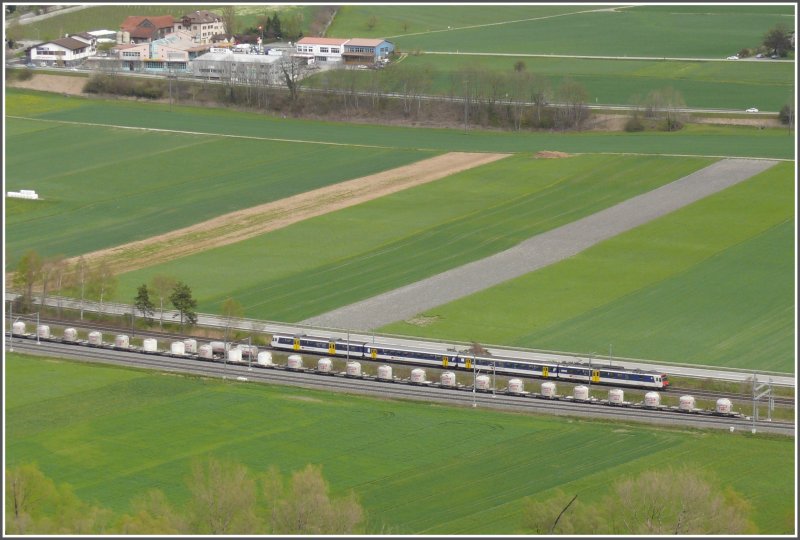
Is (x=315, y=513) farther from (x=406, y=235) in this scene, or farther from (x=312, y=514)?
(x=406, y=235)

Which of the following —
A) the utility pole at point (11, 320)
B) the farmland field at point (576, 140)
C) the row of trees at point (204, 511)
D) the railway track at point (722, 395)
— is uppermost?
the farmland field at point (576, 140)

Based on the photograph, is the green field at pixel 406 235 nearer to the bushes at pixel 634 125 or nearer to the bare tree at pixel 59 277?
the bare tree at pixel 59 277

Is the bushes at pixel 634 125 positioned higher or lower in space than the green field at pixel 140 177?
higher

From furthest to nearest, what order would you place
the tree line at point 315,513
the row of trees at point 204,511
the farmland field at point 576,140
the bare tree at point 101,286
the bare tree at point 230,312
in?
the farmland field at point 576,140 → the bare tree at point 101,286 → the bare tree at point 230,312 → the tree line at point 315,513 → the row of trees at point 204,511

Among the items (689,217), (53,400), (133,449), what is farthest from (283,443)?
(689,217)

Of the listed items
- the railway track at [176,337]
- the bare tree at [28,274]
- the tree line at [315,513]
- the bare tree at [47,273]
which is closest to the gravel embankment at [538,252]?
the railway track at [176,337]

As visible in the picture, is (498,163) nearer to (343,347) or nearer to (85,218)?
(85,218)

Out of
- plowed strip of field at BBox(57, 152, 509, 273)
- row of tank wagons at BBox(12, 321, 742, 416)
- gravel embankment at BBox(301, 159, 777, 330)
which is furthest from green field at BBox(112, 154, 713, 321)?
row of tank wagons at BBox(12, 321, 742, 416)

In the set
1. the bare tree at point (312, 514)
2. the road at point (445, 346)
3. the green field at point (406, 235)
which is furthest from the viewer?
the green field at point (406, 235)
